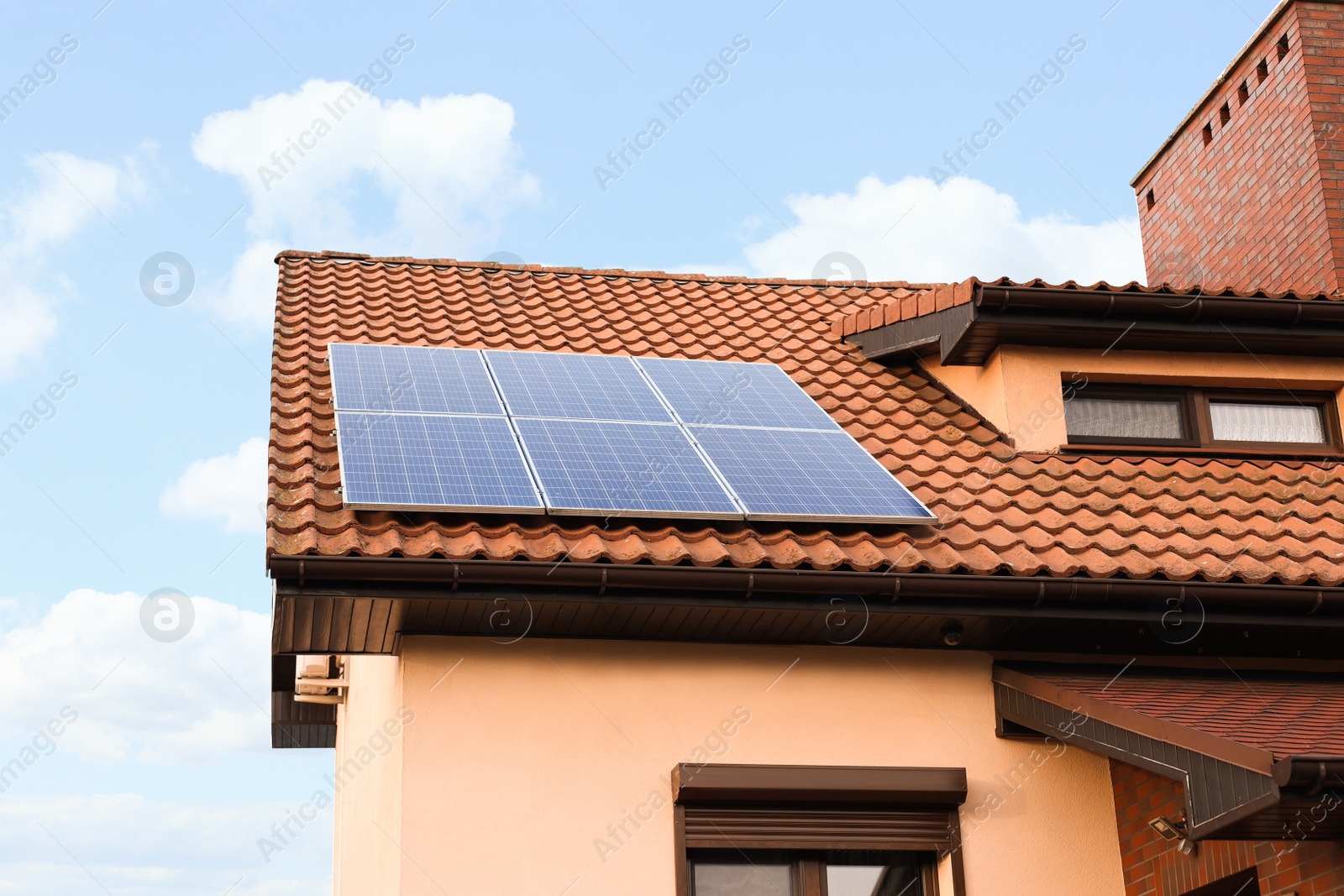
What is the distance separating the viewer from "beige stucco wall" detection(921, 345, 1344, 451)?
9.42 m

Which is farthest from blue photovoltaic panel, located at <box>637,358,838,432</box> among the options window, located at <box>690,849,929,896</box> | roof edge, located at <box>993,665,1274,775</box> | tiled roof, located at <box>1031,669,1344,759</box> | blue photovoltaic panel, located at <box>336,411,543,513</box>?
window, located at <box>690,849,929,896</box>

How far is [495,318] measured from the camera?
10.9 metres

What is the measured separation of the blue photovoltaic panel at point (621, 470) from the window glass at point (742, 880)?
6.04ft

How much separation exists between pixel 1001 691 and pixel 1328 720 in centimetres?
170

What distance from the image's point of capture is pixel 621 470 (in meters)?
7.66

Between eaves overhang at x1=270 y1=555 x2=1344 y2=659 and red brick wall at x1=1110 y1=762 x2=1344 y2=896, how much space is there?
84 centimetres

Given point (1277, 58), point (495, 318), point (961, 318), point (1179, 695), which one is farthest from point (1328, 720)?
point (1277, 58)

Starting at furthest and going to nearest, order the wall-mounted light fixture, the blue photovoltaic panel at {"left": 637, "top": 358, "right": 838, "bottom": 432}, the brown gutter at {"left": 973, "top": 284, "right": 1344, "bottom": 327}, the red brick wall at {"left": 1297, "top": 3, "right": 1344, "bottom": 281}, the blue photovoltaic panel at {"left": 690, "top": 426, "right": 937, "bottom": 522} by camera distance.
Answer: the red brick wall at {"left": 1297, "top": 3, "right": 1344, "bottom": 281} → the brown gutter at {"left": 973, "top": 284, "right": 1344, "bottom": 327} → the blue photovoltaic panel at {"left": 637, "top": 358, "right": 838, "bottom": 432} → the blue photovoltaic panel at {"left": 690, "top": 426, "right": 937, "bottom": 522} → the wall-mounted light fixture

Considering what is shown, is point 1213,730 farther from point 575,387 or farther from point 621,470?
point 575,387

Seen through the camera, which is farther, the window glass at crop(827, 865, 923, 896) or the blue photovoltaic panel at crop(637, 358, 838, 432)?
the blue photovoltaic panel at crop(637, 358, 838, 432)

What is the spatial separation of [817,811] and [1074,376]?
4241 mm

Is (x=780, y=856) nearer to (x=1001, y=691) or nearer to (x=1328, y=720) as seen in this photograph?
(x=1001, y=691)

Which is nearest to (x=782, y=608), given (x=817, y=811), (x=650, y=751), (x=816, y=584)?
(x=816, y=584)

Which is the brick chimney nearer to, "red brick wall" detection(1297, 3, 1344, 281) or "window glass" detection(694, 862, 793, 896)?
"red brick wall" detection(1297, 3, 1344, 281)
